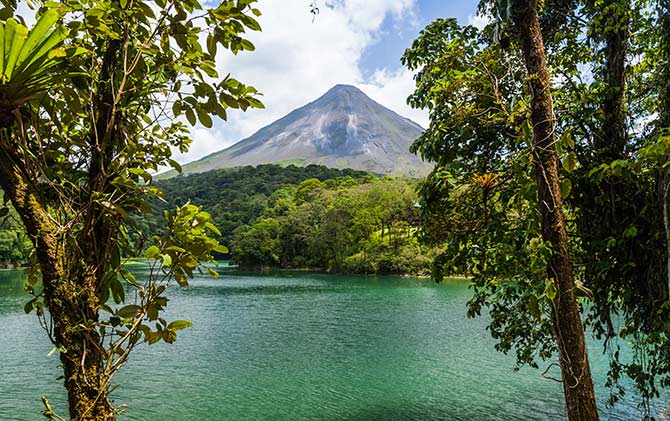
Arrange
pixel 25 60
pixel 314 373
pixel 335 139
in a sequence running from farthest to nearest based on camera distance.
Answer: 1. pixel 335 139
2. pixel 314 373
3. pixel 25 60

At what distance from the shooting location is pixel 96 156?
121 cm

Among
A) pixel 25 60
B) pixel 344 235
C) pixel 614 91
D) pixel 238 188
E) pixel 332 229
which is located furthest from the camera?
pixel 238 188

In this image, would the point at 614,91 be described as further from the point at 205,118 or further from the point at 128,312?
the point at 128,312

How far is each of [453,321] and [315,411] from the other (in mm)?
9389


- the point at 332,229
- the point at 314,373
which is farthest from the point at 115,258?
the point at 332,229

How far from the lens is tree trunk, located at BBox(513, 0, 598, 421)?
2.56 m


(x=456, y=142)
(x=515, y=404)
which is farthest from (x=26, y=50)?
(x=515, y=404)

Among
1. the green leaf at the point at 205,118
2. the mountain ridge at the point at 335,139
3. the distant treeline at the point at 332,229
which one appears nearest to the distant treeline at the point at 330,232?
the distant treeline at the point at 332,229

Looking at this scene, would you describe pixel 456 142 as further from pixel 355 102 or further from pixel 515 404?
pixel 355 102

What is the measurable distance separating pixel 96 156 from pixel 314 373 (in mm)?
9445

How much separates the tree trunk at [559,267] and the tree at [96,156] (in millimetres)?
2011

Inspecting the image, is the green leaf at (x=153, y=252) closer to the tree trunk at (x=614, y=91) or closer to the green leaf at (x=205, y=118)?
the green leaf at (x=205, y=118)

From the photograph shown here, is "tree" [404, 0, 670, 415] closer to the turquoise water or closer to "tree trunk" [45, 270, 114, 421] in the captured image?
"tree trunk" [45, 270, 114, 421]

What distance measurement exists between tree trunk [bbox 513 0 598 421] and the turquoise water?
522 cm
